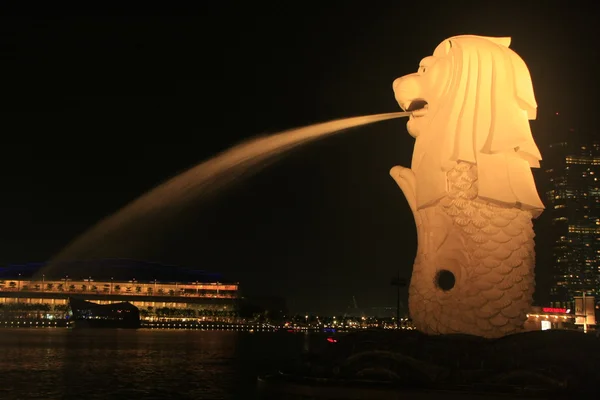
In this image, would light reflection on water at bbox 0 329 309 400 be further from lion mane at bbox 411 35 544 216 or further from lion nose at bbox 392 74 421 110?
lion nose at bbox 392 74 421 110

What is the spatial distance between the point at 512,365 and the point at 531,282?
4780 mm

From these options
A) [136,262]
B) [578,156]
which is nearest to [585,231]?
[578,156]

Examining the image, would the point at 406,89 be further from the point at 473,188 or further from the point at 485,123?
the point at 473,188

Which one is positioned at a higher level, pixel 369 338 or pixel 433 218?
pixel 433 218

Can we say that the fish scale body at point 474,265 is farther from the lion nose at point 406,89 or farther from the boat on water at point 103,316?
the boat on water at point 103,316

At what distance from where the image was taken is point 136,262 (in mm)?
155750

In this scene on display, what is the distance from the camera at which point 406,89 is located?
29.0 m

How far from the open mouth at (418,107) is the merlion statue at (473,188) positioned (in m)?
0.07

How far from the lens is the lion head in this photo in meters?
27.5

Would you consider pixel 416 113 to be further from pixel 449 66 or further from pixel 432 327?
pixel 432 327

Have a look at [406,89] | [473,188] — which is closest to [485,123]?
[473,188]

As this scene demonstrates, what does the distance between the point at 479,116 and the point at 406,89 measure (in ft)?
9.77

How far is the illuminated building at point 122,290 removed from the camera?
13575cm

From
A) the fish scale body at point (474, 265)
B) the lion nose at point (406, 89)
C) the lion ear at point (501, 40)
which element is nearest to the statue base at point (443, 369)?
the fish scale body at point (474, 265)
